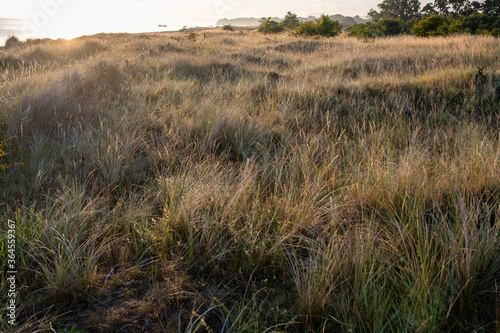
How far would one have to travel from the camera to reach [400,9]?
44.4m

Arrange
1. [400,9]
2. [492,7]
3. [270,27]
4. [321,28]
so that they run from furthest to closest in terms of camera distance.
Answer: [400,9]
[492,7]
[270,27]
[321,28]

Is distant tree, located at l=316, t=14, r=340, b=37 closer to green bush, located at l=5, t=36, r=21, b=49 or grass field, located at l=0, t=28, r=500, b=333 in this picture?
green bush, located at l=5, t=36, r=21, b=49

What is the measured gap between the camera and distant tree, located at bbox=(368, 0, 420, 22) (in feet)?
143

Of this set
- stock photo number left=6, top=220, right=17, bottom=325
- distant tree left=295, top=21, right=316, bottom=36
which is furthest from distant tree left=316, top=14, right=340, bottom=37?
stock photo number left=6, top=220, right=17, bottom=325

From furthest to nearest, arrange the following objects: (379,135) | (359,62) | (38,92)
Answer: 1. (359,62)
2. (38,92)
3. (379,135)

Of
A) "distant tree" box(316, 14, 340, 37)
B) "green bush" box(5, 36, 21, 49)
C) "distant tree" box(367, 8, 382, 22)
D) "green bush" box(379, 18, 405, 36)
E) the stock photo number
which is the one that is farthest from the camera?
"distant tree" box(367, 8, 382, 22)

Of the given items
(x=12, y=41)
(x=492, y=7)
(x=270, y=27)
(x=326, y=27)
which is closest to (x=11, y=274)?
(x=12, y=41)

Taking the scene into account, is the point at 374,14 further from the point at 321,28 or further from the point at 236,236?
the point at 236,236

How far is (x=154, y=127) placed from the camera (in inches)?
157

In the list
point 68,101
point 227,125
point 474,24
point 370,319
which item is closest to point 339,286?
point 370,319

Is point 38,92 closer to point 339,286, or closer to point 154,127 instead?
point 154,127

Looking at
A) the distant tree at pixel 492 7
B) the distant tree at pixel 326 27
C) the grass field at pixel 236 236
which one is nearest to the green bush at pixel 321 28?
the distant tree at pixel 326 27

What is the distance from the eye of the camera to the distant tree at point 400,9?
4356cm

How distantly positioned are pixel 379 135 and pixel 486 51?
24.3 feet
